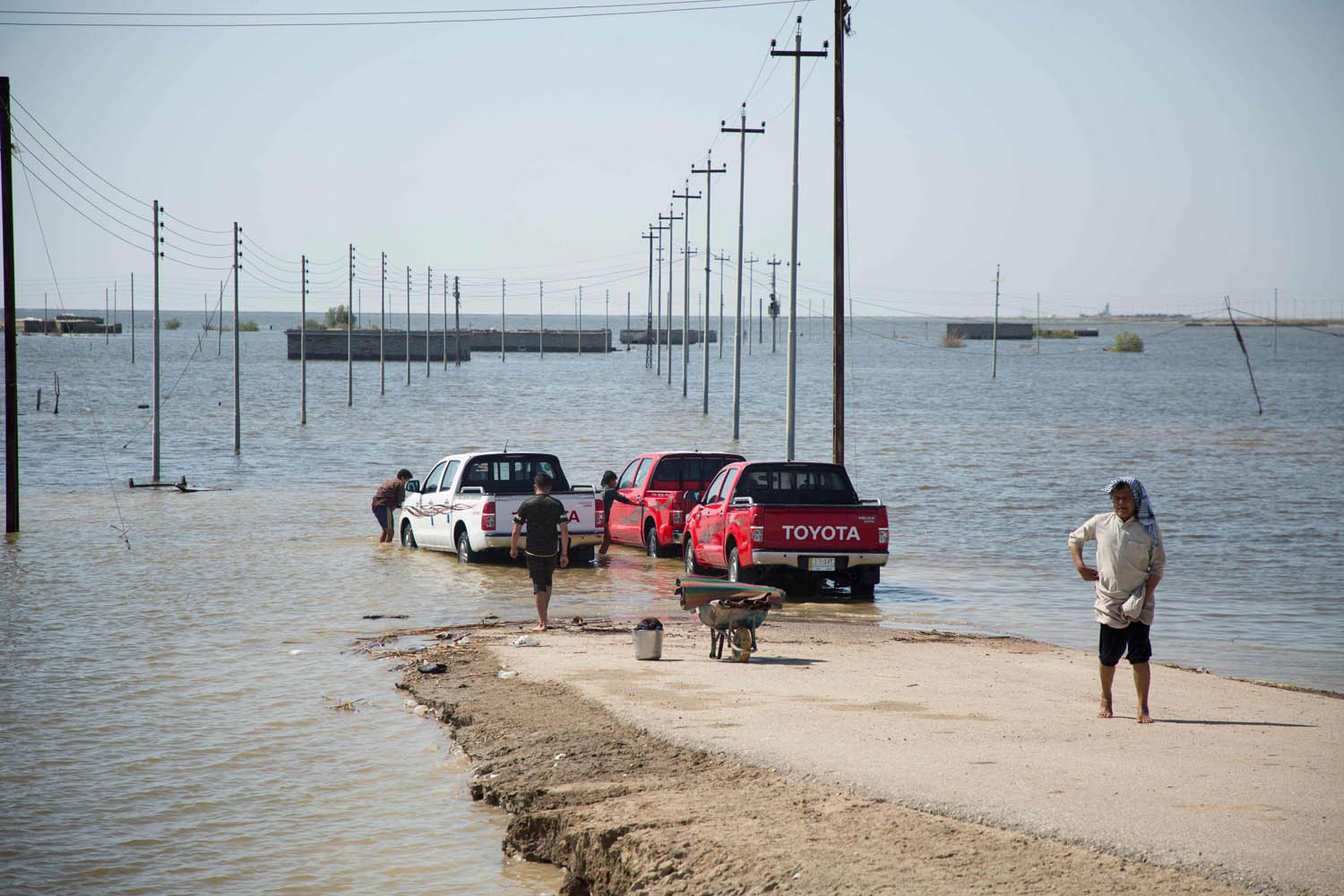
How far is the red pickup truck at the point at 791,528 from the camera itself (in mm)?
17391

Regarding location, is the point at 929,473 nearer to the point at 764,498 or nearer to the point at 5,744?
the point at 764,498

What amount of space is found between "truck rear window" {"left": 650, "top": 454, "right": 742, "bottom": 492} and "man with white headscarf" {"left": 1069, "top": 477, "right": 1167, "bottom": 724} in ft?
43.4

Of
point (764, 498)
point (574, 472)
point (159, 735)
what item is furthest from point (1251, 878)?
point (574, 472)

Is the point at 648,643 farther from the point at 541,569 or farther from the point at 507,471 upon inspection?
the point at 507,471

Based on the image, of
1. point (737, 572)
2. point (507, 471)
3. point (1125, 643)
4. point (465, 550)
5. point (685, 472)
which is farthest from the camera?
point (685, 472)

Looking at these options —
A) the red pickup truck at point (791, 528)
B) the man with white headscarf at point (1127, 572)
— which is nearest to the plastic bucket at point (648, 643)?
the man with white headscarf at point (1127, 572)

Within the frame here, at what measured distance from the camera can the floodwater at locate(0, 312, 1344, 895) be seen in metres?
8.30

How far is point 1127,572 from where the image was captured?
30.5ft

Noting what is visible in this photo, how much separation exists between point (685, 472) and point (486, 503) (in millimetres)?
3696

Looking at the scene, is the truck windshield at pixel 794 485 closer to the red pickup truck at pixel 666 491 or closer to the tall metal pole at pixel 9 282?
the red pickup truck at pixel 666 491

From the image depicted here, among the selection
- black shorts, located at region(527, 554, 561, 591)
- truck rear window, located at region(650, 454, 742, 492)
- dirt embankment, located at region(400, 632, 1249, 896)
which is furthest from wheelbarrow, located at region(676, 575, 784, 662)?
truck rear window, located at region(650, 454, 742, 492)

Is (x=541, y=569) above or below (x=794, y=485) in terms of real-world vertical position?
below

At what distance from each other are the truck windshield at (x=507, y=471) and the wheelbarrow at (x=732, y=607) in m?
9.16

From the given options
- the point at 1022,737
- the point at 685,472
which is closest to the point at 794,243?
the point at 685,472
